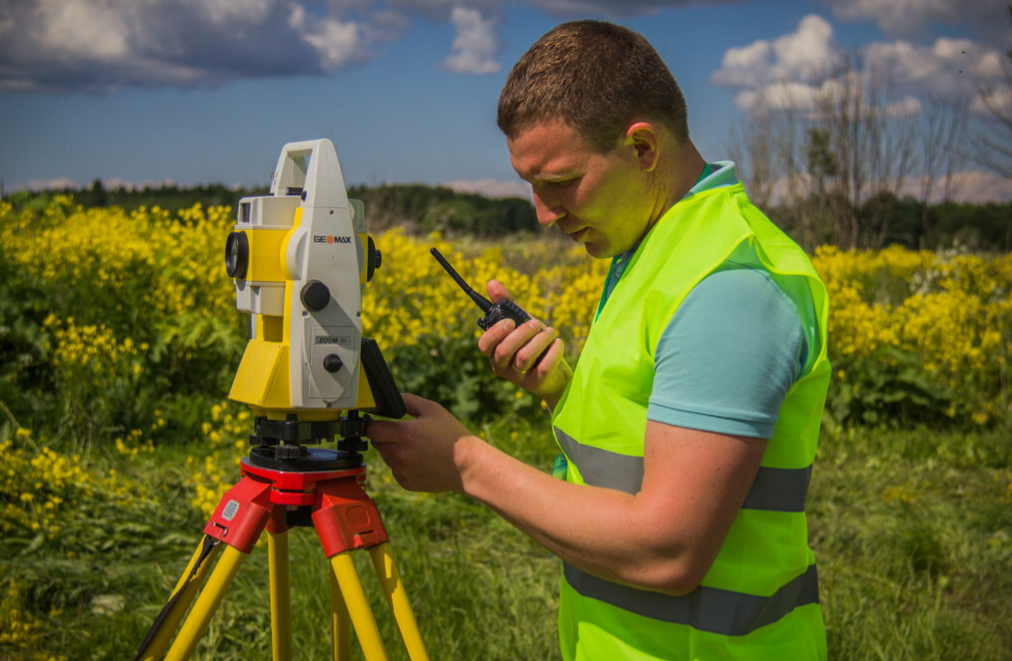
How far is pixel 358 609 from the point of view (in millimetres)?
1493

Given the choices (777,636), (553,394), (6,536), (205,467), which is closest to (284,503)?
(553,394)

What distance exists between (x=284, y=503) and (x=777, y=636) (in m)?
0.92

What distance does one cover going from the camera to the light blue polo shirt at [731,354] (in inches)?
43.6

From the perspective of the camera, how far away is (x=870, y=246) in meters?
16.4

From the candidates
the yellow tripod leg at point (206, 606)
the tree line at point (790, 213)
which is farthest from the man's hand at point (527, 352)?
the tree line at point (790, 213)

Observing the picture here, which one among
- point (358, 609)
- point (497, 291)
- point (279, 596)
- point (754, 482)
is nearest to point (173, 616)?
point (279, 596)

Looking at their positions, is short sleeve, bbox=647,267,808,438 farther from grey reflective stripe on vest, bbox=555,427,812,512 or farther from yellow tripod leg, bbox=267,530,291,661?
yellow tripod leg, bbox=267,530,291,661

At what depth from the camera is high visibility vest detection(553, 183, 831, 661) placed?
1.23 meters

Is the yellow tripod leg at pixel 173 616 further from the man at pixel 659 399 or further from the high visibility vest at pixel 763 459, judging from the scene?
the high visibility vest at pixel 763 459

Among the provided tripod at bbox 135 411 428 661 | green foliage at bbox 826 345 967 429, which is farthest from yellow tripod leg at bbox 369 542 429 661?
green foliage at bbox 826 345 967 429

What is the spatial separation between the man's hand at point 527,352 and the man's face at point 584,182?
0.67 feet

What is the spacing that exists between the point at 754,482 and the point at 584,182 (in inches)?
21.8

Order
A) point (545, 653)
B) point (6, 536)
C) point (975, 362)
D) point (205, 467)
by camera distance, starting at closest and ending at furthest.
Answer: point (545, 653), point (6, 536), point (205, 467), point (975, 362)

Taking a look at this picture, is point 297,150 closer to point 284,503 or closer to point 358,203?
point 358,203
